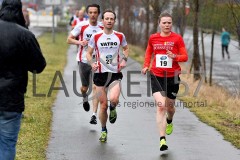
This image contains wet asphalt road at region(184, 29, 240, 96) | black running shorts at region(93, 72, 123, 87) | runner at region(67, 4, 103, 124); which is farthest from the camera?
wet asphalt road at region(184, 29, 240, 96)

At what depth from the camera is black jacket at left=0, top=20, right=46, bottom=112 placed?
6.45 m

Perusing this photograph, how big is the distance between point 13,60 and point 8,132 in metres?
0.72

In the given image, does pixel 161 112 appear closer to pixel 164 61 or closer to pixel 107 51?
pixel 164 61

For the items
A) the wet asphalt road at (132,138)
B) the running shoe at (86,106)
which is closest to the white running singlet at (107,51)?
the wet asphalt road at (132,138)

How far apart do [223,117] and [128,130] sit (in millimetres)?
2561

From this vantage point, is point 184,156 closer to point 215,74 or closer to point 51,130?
point 51,130

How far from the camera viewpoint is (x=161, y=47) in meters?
9.88

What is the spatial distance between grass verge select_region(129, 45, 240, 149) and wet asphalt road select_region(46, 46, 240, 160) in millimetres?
192

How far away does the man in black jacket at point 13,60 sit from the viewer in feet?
21.2

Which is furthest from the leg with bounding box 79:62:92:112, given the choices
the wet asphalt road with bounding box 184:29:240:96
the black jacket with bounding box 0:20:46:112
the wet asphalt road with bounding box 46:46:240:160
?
the black jacket with bounding box 0:20:46:112

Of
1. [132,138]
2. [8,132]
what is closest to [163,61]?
[132,138]

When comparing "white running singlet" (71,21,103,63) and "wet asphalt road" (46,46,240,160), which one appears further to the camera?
"white running singlet" (71,21,103,63)

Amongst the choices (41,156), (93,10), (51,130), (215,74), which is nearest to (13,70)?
(41,156)

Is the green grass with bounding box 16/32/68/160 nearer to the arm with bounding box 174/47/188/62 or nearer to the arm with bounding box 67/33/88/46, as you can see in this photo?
the arm with bounding box 67/33/88/46
